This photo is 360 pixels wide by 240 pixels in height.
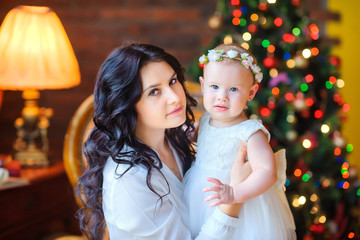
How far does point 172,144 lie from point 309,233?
1.43 metres

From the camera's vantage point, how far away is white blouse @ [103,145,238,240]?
1.42 metres

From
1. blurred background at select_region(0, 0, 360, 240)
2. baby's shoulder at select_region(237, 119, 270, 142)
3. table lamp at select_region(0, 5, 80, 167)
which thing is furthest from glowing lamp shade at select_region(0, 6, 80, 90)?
baby's shoulder at select_region(237, 119, 270, 142)

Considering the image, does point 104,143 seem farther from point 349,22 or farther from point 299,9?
point 349,22

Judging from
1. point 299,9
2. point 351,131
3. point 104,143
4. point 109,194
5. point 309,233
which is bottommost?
point 309,233

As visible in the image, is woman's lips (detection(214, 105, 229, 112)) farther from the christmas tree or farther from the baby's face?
the christmas tree

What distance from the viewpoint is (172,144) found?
5.76 ft

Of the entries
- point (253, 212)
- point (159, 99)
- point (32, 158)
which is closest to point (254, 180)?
point (253, 212)

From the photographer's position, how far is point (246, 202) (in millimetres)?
1479

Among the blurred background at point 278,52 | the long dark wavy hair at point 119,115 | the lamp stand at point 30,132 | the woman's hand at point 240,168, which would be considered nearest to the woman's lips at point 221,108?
the woman's hand at point 240,168

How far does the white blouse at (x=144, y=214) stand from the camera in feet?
4.67

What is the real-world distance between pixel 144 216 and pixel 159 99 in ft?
1.23

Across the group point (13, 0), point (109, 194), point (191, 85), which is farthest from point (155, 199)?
point (13, 0)

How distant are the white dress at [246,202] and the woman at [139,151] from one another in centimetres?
6

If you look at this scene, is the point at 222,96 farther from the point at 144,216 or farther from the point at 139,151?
the point at 144,216
